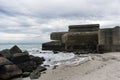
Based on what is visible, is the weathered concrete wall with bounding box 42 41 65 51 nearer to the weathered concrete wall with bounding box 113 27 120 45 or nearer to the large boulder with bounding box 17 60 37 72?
the weathered concrete wall with bounding box 113 27 120 45

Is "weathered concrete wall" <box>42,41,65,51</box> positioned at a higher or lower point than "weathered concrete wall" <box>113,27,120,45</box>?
lower

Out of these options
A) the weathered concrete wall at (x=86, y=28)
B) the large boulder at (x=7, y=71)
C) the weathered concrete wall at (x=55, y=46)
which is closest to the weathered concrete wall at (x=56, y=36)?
the weathered concrete wall at (x=55, y=46)

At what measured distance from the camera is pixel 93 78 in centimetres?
887

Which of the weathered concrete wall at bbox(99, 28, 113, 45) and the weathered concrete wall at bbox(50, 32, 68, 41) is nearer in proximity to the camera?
the weathered concrete wall at bbox(99, 28, 113, 45)

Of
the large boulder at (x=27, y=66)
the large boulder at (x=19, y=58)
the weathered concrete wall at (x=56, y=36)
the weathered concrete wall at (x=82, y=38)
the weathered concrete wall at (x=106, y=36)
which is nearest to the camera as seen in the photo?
the large boulder at (x=27, y=66)

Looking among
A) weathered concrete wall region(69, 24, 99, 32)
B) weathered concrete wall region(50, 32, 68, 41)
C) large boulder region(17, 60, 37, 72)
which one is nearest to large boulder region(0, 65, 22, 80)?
large boulder region(17, 60, 37, 72)

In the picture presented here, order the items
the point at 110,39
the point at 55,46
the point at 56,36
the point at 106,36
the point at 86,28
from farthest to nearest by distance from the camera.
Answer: the point at 56,36, the point at 55,46, the point at 86,28, the point at 106,36, the point at 110,39

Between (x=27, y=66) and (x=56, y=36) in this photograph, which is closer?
(x=27, y=66)

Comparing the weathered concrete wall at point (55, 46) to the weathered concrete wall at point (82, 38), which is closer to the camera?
the weathered concrete wall at point (82, 38)

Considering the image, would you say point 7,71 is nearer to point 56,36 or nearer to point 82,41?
point 82,41

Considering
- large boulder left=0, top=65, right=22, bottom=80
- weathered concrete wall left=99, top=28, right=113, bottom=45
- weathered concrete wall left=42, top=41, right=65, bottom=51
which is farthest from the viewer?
weathered concrete wall left=42, top=41, right=65, bottom=51

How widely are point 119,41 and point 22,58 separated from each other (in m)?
12.0

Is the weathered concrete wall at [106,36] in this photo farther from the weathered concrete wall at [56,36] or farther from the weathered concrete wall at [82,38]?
the weathered concrete wall at [56,36]

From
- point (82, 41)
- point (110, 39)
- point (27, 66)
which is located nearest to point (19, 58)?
point (27, 66)
